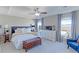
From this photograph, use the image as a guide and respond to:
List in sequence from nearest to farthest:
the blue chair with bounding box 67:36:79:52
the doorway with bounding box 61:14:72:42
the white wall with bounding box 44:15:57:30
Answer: the blue chair with bounding box 67:36:79:52
the doorway with bounding box 61:14:72:42
the white wall with bounding box 44:15:57:30

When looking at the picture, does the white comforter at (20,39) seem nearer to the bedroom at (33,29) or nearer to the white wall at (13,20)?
the bedroom at (33,29)

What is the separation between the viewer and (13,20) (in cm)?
225

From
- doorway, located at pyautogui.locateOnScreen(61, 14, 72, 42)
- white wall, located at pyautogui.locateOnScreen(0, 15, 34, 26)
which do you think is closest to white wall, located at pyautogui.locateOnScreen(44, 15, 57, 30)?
doorway, located at pyautogui.locateOnScreen(61, 14, 72, 42)

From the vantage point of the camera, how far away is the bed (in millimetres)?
2304

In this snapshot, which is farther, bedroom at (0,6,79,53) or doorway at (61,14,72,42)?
doorway at (61,14,72,42)

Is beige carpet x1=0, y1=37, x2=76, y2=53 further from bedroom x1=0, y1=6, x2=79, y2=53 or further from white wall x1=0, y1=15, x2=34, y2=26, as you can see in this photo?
white wall x1=0, y1=15, x2=34, y2=26

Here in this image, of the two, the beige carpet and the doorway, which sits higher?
the doorway

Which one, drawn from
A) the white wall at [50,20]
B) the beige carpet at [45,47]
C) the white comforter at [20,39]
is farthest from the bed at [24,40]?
the white wall at [50,20]

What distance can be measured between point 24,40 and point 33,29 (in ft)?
1.16

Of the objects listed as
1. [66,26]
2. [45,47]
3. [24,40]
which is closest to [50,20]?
[66,26]

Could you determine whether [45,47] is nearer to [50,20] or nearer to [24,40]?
[24,40]

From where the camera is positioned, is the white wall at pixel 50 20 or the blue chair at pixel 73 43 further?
the white wall at pixel 50 20

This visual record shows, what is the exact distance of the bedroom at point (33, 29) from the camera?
2168 mm
